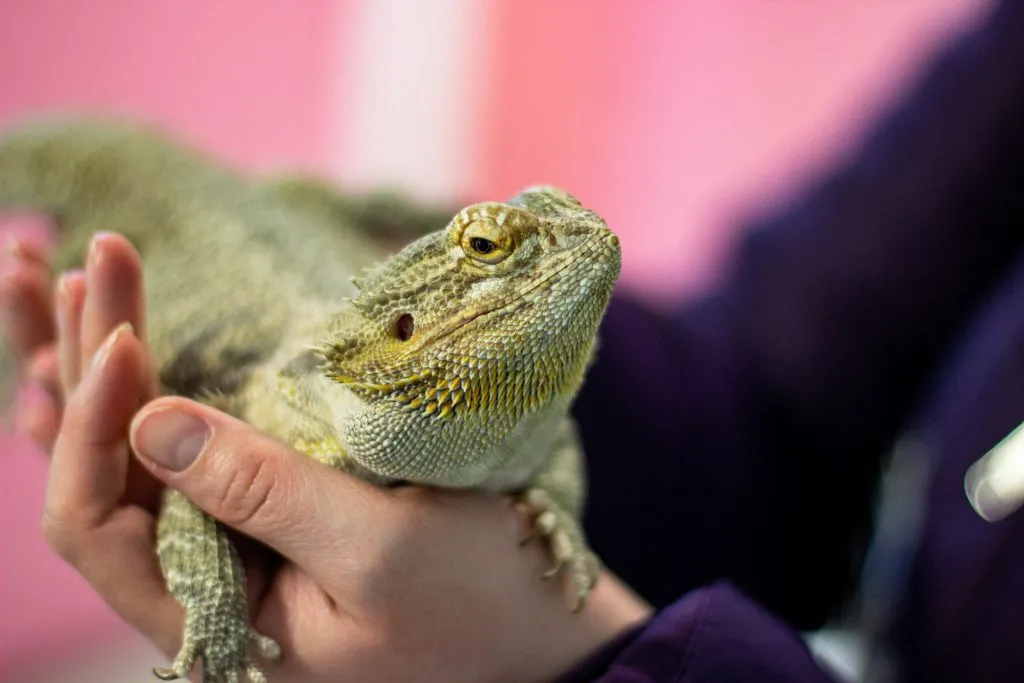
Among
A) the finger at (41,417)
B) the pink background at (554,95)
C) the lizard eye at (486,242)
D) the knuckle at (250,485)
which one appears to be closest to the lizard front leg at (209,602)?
the knuckle at (250,485)

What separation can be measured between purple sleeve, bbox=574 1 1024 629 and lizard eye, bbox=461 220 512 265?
841mm

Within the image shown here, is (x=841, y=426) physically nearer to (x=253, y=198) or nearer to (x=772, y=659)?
(x=772, y=659)

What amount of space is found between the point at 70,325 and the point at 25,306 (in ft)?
0.95

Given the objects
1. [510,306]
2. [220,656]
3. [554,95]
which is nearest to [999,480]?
[510,306]

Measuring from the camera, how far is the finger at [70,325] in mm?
1148

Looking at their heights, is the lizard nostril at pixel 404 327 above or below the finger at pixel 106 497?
above

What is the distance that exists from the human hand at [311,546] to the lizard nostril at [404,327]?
19cm

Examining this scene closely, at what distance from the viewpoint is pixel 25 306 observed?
1382 mm

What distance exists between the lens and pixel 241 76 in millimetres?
2385

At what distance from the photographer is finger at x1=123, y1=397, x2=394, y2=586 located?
945 mm

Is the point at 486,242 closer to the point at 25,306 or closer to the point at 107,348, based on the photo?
the point at 107,348

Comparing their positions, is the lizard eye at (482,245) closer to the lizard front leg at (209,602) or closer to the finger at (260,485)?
the finger at (260,485)

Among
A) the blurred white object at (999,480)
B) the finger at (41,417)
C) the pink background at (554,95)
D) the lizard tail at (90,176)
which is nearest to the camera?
the finger at (41,417)

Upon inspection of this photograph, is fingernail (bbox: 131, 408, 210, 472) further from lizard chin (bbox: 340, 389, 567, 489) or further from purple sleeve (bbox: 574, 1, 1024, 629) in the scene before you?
purple sleeve (bbox: 574, 1, 1024, 629)
